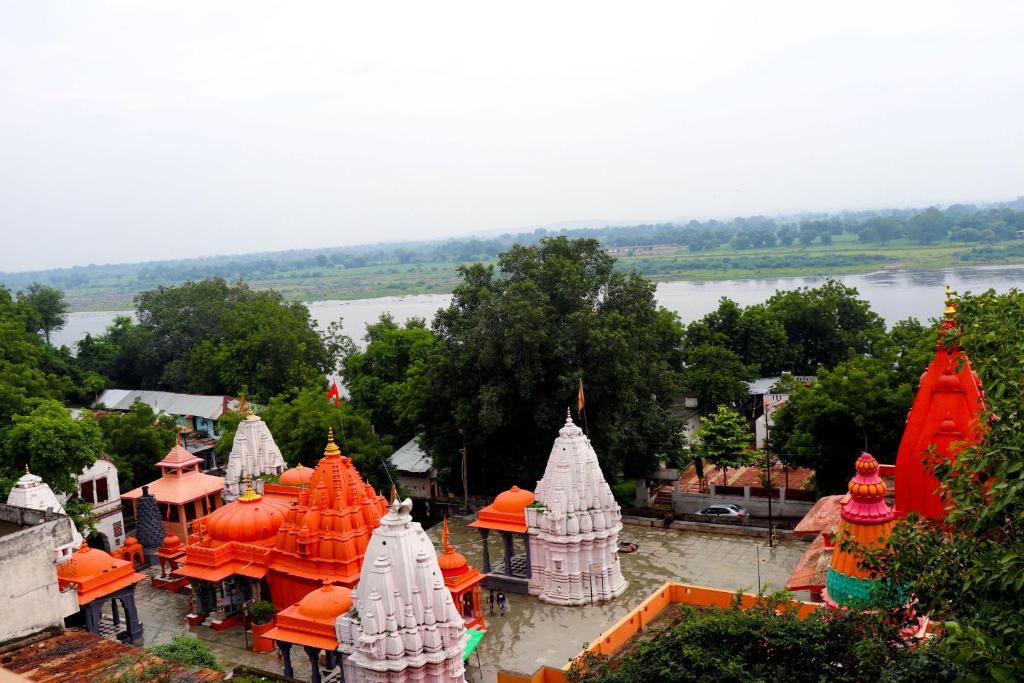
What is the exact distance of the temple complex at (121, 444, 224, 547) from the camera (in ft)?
92.6

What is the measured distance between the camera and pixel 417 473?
33.6 m

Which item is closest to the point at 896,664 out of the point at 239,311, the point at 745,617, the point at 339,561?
the point at 745,617

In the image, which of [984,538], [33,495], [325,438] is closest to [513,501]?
[325,438]

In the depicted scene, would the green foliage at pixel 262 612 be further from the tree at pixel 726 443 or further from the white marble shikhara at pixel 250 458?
the tree at pixel 726 443

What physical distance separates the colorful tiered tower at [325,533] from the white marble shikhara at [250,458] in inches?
238

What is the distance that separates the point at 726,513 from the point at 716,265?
366 feet

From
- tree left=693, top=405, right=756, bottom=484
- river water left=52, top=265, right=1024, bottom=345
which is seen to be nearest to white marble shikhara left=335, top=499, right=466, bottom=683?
tree left=693, top=405, right=756, bottom=484

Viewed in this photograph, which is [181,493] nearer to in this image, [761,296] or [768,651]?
[768,651]

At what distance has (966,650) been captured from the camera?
27.9 ft

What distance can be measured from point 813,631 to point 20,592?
14355 millimetres

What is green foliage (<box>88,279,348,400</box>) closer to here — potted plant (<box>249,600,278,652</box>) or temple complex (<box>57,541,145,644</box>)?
temple complex (<box>57,541,145,644</box>)

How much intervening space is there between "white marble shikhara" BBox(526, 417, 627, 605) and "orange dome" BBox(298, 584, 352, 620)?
6.61m

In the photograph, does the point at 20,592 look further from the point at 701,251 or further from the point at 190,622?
the point at 701,251

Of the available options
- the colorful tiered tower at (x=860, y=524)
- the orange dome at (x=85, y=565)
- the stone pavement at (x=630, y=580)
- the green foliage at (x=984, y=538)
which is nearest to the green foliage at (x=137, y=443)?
the stone pavement at (x=630, y=580)
